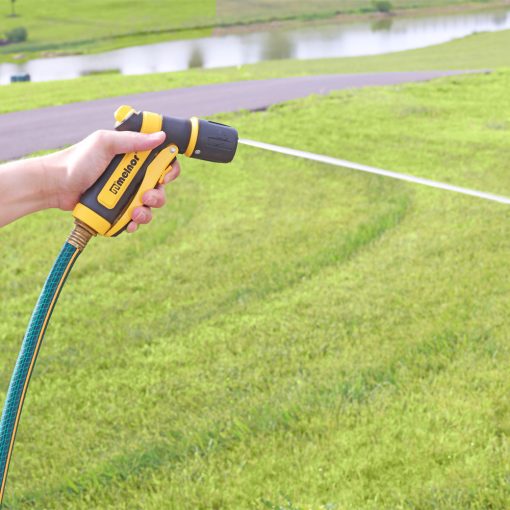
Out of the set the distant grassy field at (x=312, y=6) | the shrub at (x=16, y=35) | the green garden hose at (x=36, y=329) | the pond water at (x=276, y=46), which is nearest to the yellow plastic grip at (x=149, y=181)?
the green garden hose at (x=36, y=329)

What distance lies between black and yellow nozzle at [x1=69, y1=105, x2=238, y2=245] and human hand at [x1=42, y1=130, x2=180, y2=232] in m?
0.03

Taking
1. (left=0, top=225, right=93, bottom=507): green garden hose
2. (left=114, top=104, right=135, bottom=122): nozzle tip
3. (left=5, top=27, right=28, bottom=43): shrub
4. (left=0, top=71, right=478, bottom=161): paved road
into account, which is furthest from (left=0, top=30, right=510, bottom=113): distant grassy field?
(left=5, top=27, right=28, bottom=43): shrub

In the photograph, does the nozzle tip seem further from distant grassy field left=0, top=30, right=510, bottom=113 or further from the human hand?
distant grassy field left=0, top=30, right=510, bottom=113

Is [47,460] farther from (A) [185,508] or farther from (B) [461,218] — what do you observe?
(B) [461,218]

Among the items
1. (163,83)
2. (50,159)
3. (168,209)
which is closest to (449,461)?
(50,159)

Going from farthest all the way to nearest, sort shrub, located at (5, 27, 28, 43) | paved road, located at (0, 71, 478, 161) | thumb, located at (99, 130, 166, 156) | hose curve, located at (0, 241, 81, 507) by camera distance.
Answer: shrub, located at (5, 27, 28, 43) < paved road, located at (0, 71, 478, 161) < thumb, located at (99, 130, 166, 156) < hose curve, located at (0, 241, 81, 507)

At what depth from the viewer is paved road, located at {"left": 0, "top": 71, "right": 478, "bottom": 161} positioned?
36.7ft

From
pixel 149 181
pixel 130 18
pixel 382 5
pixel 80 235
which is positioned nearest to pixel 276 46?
pixel 382 5

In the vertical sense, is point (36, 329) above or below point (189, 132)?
below

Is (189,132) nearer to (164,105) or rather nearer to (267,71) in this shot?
(164,105)

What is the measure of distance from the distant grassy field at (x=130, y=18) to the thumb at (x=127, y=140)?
156ft

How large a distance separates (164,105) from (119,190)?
11.7 meters

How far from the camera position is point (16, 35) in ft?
195

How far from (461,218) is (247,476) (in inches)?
156
